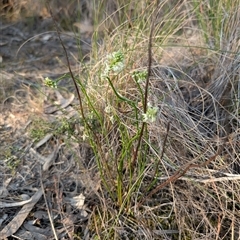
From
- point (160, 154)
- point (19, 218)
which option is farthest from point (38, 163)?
point (160, 154)

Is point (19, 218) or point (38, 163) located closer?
point (19, 218)

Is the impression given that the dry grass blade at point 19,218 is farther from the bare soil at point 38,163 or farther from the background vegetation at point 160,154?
the background vegetation at point 160,154

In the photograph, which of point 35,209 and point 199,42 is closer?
point 35,209

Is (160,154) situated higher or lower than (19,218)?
higher

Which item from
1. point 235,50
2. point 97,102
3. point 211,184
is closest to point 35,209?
point 97,102

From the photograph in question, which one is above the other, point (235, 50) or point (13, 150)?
point (235, 50)

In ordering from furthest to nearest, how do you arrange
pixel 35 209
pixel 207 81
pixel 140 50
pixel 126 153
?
pixel 207 81
pixel 140 50
pixel 35 209
pixel 126 153

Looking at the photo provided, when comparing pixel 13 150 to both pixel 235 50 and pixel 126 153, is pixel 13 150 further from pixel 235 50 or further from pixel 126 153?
pixel 235 50

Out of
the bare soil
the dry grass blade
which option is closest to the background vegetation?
the bare soil

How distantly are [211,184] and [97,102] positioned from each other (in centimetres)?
52

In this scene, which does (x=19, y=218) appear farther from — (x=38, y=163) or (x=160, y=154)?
(x=160, y=154)

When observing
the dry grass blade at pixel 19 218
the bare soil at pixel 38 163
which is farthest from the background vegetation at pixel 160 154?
the dry grass blade at pixel 19 218

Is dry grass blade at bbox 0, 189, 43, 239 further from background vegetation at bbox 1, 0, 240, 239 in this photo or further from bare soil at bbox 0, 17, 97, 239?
background vegetation at bbox 1, 0, 240, 239

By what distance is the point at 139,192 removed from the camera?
1609 mm
